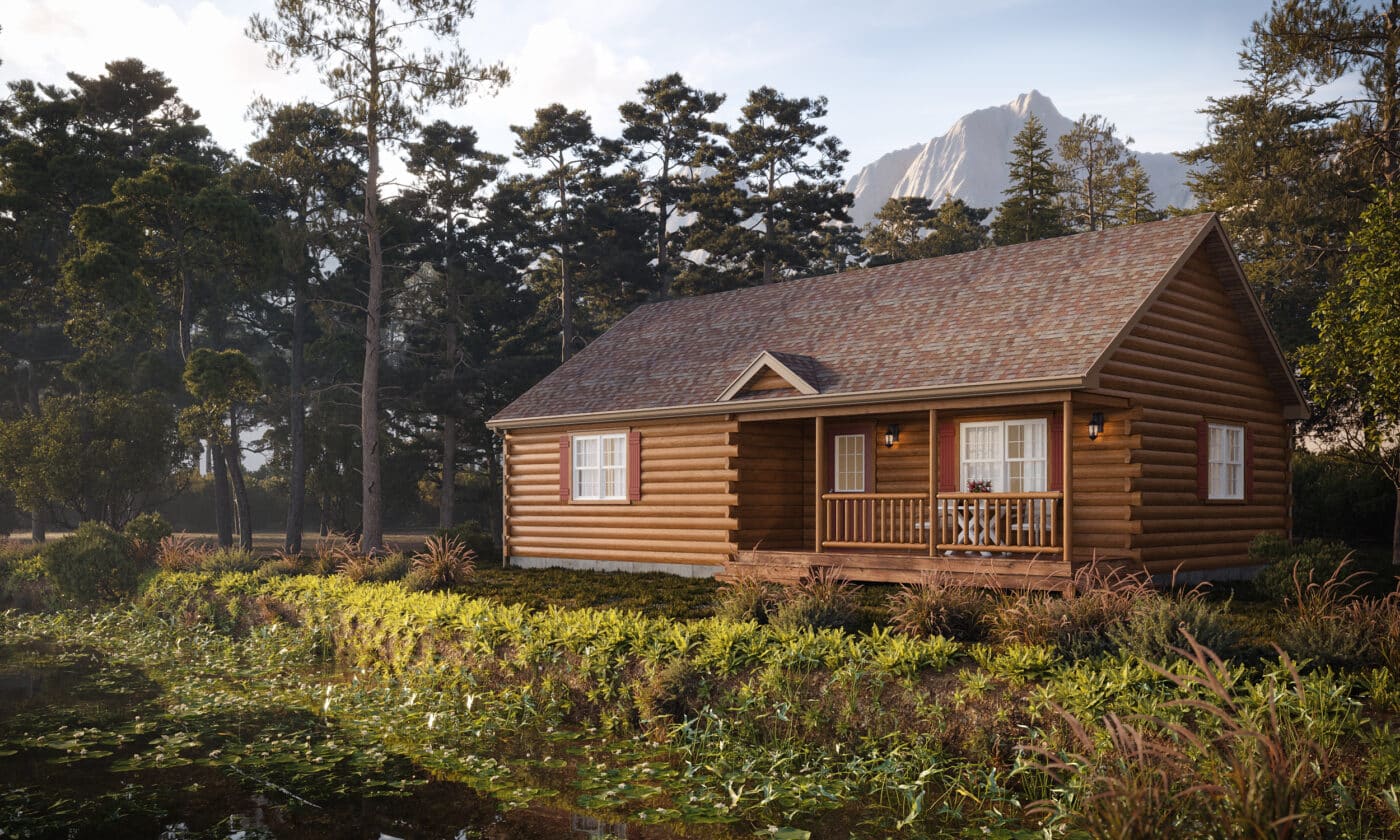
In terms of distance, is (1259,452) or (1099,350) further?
(1259,452)

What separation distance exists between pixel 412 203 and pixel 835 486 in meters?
24.0

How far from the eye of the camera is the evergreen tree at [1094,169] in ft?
148

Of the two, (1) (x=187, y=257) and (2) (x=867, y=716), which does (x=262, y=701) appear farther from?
(1) (x=187, y=257)

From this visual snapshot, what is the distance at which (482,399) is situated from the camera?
37.3m

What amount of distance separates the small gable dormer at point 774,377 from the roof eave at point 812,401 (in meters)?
0.19

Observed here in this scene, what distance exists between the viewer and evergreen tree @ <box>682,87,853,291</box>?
40.0 metres

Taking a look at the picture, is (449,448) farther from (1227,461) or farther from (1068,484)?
(1068,484)

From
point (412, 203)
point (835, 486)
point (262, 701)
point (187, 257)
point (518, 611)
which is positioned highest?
point (412, 203)

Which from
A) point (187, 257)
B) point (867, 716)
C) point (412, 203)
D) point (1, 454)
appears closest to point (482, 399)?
point (412, 203)

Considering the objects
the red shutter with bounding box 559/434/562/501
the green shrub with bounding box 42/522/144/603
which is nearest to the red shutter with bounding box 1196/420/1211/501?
the red shutter with bounding box 559/434/562/501

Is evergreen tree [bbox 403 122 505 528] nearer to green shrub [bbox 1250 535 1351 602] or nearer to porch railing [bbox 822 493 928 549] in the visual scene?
porch railing [bbox 822 493 928 549]

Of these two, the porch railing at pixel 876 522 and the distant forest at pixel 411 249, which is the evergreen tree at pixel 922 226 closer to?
the distant forest at pixel 411 249

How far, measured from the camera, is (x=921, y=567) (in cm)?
1480

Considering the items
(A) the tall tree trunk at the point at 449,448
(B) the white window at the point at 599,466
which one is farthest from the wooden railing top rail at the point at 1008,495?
(A) the tall tree trunk at the point at 449,448
